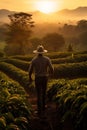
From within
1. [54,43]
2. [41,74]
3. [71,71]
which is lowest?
[54,43]

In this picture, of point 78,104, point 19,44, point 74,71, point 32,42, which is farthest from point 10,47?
point 78,104

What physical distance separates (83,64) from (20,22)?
63262mm

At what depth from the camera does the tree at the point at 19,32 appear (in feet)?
281

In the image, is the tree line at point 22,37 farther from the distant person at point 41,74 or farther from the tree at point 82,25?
the distant person at point 41,74

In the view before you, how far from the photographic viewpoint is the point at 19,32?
86.3 meters

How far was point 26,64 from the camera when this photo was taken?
34.0m

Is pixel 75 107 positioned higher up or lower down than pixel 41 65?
lower down

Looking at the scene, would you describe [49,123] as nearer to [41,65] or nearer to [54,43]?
[41,65]

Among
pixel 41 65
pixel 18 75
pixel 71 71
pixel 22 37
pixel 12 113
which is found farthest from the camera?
pixel 22 37

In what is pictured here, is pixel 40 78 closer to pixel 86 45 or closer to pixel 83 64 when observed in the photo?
pixel 83 64

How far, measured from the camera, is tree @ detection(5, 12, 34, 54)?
85.6 metres

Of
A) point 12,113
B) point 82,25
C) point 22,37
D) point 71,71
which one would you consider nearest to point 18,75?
point 71,71

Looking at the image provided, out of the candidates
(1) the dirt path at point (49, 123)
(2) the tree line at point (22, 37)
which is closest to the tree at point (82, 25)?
(2) the tree line at point (22, 37)

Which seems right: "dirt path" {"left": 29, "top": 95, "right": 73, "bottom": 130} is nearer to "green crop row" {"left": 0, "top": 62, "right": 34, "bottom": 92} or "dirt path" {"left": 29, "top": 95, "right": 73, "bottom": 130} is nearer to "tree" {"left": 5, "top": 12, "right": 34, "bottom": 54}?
"green crop row" {"left": 0, "top": 62, "right": 34, "bottom": 92}
